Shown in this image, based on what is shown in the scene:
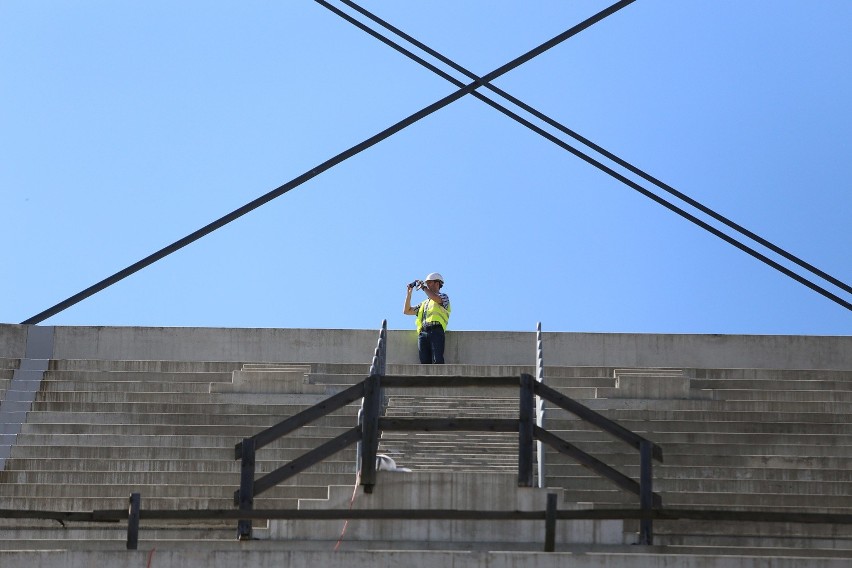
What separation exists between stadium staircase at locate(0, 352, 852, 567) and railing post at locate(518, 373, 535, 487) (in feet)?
1.44

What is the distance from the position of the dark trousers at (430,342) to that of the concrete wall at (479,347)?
0.68 meters

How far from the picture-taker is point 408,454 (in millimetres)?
13648

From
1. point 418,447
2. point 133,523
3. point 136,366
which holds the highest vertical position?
point 136,366

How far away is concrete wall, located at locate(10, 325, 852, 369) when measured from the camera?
19266mm

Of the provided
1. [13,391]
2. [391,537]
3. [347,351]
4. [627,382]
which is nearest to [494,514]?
[391,537]

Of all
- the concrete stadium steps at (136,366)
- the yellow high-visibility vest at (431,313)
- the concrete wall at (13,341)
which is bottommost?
the concrete stadium steps at (136,366)

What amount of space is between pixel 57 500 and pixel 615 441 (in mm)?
4501

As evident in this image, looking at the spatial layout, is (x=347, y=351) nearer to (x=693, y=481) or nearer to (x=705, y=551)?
(x=693, y=481)

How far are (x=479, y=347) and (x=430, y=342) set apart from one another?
3.66 feet

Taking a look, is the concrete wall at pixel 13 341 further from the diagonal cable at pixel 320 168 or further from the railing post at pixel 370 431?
the railing post at pixel 370 431

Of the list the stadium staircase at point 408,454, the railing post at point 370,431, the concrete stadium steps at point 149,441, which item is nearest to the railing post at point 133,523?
the stadium staircase at point 408,454

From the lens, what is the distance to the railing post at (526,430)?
11312 millimetres

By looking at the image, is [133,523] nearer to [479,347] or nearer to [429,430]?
[429,430]

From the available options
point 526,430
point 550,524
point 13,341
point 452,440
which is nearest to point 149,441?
point 452,440
